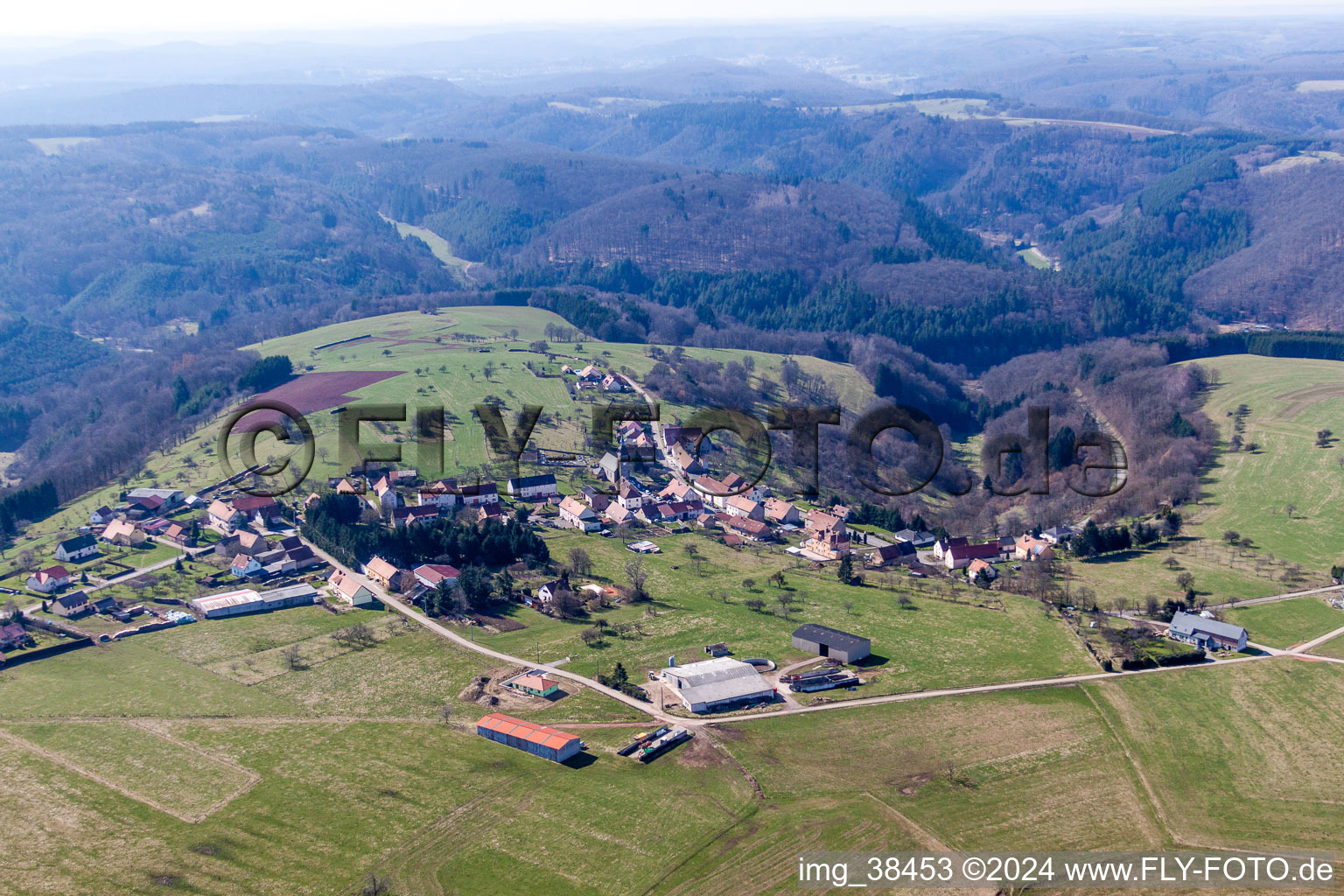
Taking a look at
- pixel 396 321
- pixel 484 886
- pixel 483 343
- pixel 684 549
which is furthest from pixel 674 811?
pixel 396 321

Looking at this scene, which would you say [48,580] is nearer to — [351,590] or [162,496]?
[162,496]

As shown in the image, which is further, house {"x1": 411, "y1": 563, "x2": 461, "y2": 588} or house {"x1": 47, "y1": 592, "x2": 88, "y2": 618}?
house {"x1": 411, "y1": 563, "x2": 461, "y2": 588}

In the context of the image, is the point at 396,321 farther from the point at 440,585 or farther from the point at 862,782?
the point at 862,782

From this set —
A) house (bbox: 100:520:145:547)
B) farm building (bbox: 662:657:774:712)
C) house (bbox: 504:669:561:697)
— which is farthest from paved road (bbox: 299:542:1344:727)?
house (bbox: 100:520:145:547)

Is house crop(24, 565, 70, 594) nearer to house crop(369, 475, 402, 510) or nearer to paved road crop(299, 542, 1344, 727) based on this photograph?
house crop(369, 475, 402, 510)

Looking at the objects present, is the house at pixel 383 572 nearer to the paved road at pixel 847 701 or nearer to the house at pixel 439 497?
the paved road at pixel 847 701

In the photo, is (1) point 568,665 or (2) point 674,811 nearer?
(2) point 674,811
